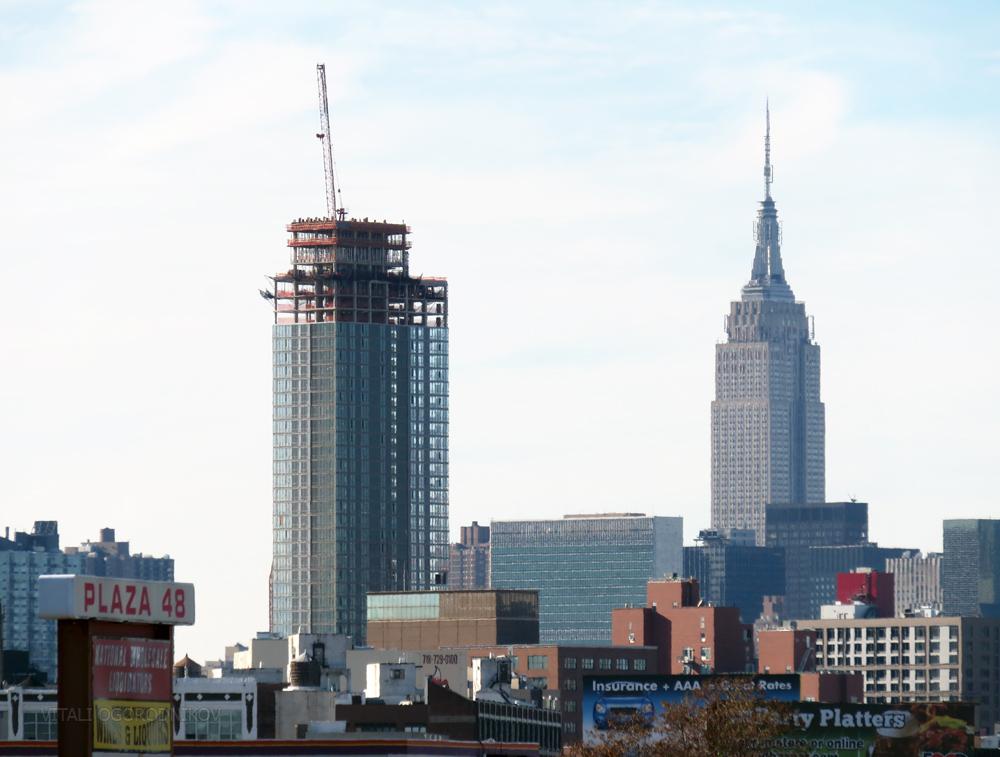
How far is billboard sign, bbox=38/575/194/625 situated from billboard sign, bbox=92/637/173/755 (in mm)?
879

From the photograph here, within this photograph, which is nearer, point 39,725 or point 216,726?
point 39,725

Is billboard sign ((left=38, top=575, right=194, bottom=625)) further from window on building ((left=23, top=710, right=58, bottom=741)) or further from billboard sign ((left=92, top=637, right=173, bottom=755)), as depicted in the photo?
window on building ((left=23, top=710, right=58, bottom=741))

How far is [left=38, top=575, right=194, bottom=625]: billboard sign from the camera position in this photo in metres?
60.8

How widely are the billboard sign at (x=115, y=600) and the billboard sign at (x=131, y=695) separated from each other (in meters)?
0.88

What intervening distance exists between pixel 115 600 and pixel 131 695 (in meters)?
3.29

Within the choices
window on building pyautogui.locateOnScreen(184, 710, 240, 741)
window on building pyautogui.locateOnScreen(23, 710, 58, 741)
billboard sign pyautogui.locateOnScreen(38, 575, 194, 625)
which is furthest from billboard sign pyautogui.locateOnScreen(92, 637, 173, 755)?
window on building pyautogui.locateOnScreen(184, 710, 240, 741)

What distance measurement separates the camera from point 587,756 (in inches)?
4793

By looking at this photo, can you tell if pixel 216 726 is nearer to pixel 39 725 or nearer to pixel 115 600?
pixel 39 725

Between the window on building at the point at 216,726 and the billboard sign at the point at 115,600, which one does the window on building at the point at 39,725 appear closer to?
the window on building at the point at 216,726

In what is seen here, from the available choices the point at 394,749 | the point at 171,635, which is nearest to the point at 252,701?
the point at 394,749

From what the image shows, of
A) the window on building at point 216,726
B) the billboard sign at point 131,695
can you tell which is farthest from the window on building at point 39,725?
the billboard sign at point 131,695

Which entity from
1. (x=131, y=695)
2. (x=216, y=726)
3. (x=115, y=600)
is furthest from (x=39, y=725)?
(x=115, y=600)

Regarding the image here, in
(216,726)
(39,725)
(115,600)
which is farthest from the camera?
(216,726)

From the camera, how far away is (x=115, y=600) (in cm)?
6338
